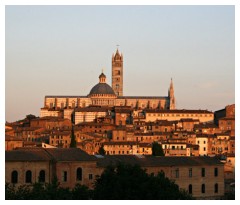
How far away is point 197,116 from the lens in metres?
72.0

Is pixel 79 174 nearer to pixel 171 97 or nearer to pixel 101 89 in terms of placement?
pixel 171 97

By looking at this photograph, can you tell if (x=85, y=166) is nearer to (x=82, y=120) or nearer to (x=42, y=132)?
(x=42, y=132)

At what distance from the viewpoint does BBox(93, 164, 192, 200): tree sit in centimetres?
1858

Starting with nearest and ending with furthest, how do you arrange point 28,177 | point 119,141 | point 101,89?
point 28,177
point 119,141
point 101,89

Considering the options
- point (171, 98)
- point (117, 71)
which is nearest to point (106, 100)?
point (171, 98)

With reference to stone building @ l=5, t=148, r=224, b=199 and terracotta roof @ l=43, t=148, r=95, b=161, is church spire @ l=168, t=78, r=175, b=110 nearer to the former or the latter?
stone building @ l=5, t=148, r=224, b=199

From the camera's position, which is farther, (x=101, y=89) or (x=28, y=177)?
(x=101, y=89)

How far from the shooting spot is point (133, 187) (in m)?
19.2

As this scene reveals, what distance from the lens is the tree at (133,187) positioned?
1858cm

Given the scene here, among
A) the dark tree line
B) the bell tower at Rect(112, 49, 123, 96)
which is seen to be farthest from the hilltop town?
the dark tree line

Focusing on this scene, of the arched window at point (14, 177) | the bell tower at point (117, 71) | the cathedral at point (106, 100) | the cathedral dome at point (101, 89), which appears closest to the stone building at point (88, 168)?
the arched window at point (14, 177)

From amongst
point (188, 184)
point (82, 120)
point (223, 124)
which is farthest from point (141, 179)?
point (82, 120)

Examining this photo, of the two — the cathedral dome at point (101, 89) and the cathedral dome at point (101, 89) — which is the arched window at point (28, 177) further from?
the cathedral dome at point (101, 89)

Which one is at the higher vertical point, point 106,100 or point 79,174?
point 106,100
